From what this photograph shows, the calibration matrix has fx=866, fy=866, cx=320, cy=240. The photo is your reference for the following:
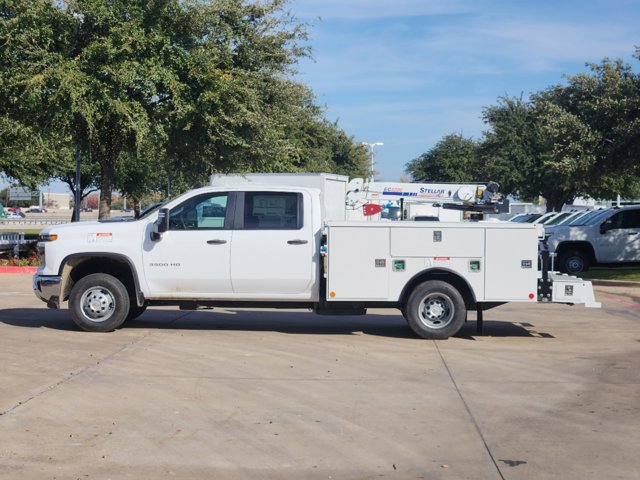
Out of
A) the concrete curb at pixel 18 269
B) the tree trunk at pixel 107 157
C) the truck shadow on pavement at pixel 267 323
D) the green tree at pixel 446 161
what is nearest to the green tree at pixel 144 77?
the tree trunk at pixel 107 157

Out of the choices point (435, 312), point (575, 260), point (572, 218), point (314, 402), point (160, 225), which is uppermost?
point (572, 218)

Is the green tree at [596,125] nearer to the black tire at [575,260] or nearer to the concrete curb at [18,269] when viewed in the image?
the black tire at [575,260]

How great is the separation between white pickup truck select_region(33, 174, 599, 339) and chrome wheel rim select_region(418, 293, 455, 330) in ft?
0.05

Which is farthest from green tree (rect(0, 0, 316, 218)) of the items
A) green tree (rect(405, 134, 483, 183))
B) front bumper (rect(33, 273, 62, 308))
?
green tree (rect(405, 134, 483, 183))

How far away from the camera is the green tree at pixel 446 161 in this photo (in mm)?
63938

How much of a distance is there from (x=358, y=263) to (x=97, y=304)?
12.3 ft

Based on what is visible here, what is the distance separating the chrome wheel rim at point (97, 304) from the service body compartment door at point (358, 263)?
314 cm

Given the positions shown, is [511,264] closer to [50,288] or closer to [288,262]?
[288,262]

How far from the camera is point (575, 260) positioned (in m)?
24.8

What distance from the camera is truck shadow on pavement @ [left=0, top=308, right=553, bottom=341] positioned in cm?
1307

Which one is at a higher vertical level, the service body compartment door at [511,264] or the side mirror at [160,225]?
the side mirror at [160,225]

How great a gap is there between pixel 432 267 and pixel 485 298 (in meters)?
0.85

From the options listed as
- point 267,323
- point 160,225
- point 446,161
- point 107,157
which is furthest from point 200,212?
point 446,161

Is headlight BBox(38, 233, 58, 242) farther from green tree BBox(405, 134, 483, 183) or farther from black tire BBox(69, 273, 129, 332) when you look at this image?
green tree BBox(405, 134, 483, 183)
